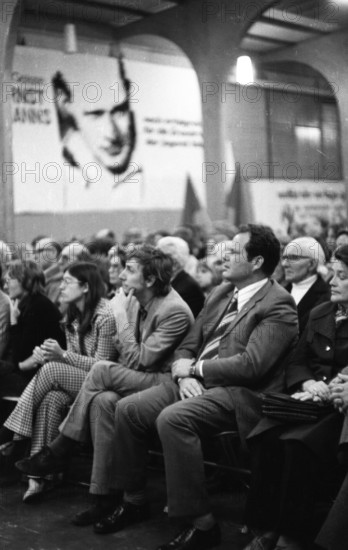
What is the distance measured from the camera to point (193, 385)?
3506 mm

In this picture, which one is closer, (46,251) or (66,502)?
(66,502)

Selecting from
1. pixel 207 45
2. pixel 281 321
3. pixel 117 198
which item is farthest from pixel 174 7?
pixel 281 321

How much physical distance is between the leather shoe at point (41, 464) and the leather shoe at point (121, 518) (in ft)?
1.81

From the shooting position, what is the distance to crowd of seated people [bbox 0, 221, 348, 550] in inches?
116

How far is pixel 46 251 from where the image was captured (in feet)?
22.2

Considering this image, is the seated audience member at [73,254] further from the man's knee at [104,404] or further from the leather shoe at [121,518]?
the leather shoe at [121,518]

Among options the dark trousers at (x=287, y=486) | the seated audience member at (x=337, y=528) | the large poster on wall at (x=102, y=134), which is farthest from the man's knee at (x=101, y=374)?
the large poster on wall at (x=102, y=134)

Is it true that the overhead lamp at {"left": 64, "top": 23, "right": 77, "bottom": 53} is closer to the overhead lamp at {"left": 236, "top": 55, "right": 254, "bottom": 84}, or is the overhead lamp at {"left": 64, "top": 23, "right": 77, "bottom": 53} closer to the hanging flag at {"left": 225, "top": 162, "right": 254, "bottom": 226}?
the hanging flag at {"left": 225, "top": 162, "right": 254, "bottom": 226}

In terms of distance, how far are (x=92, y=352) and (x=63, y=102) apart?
777cm

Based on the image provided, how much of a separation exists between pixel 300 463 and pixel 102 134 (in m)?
9.51

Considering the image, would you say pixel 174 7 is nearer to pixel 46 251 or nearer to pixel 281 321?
pixel 46 251

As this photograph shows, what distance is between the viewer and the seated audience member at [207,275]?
5.74 metres

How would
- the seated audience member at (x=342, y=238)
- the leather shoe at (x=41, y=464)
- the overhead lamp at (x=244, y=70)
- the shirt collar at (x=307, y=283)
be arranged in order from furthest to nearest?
the overhead lamp at (x=244, y=70)
the seated audience member at (x=342, y=238)
the shirt collar at (x=307, y=283)
the leather shoe at (x=41, y=464)

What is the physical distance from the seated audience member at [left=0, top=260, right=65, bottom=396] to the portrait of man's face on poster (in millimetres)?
6881
